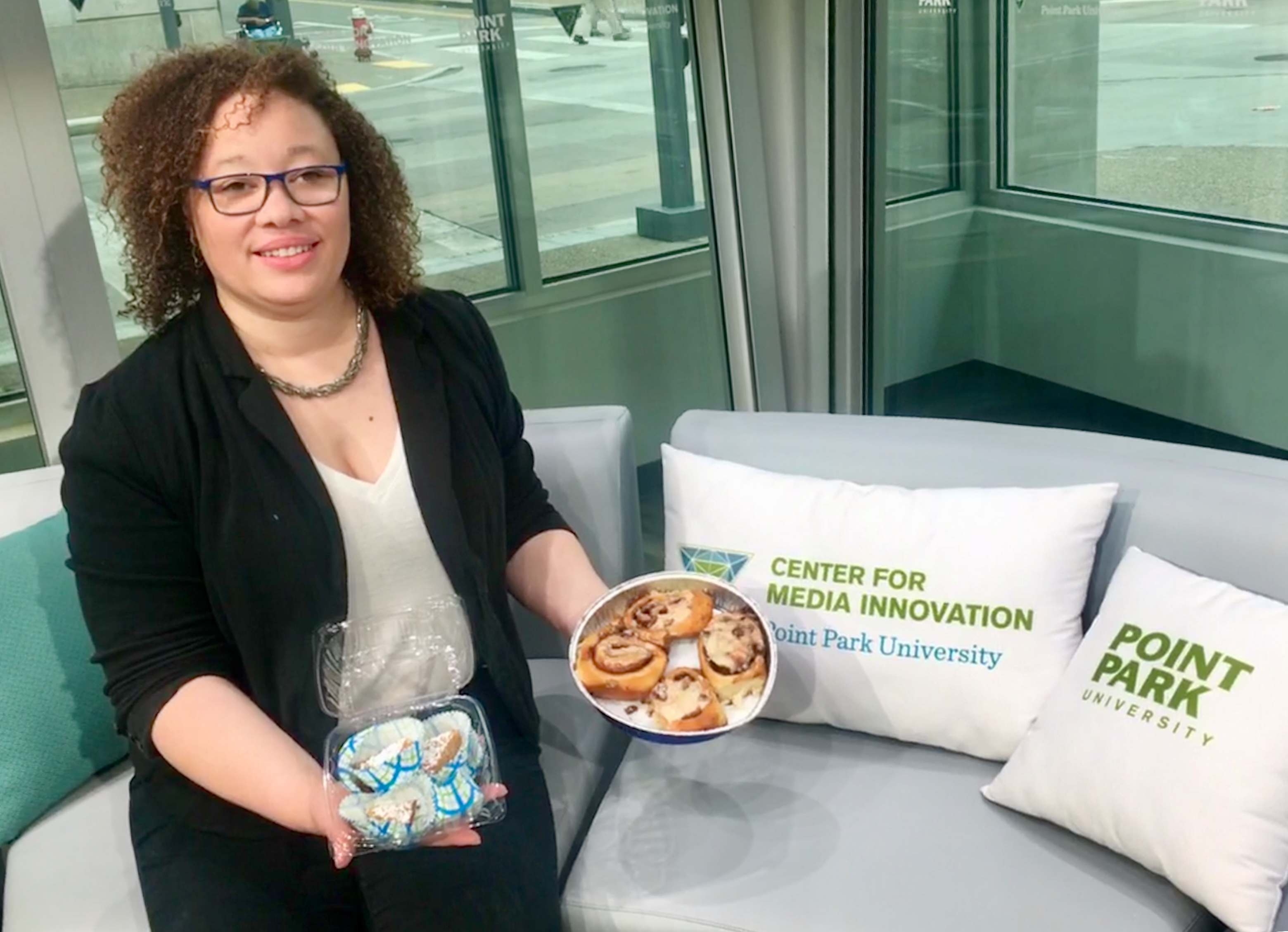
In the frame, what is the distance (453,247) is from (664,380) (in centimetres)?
68

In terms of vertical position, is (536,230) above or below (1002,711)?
above

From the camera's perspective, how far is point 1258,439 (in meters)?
2.59

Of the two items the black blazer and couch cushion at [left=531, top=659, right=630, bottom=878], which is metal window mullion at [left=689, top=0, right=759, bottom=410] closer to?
couch cushion at [left=531, top=659, right=630, bottom=878]

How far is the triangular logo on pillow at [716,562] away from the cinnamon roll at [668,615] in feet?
0.74

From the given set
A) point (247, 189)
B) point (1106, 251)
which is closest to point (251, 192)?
point (247, 189)

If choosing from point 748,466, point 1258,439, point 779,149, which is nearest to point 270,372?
point 748,466

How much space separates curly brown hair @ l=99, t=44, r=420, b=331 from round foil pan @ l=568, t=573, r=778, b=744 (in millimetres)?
510

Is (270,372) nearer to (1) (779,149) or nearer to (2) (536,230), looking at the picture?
(2) (536,230)

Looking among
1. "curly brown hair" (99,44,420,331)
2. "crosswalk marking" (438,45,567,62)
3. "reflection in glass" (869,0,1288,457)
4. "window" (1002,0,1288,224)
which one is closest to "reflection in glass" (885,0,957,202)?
"reflection in glass" (869,0,1288,457)

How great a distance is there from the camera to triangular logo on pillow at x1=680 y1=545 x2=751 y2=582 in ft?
5.55

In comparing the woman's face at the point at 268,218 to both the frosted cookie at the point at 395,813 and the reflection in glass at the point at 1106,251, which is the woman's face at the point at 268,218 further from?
the reflection in glass at the point at 1106,251

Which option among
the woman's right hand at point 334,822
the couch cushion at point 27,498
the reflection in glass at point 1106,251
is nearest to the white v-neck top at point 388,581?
the woman's right hand at point 334,822

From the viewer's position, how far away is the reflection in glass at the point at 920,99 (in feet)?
8.72

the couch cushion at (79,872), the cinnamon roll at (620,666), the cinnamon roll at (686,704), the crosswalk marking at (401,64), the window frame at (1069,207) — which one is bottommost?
the couch cushion at (79,872)
